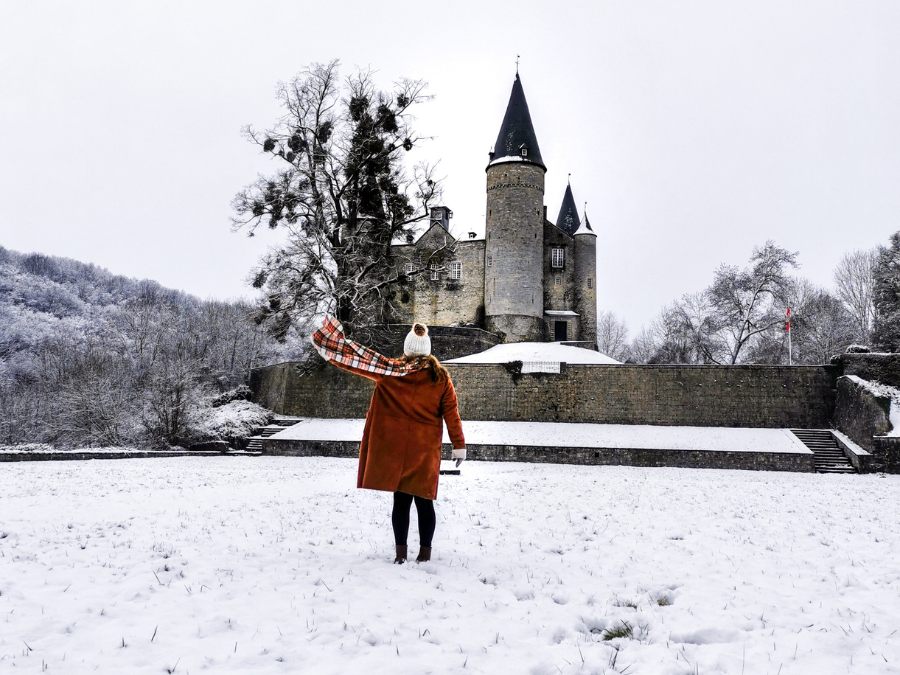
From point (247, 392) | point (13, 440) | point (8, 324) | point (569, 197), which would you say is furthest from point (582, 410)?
point (8, 324)

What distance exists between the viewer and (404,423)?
5199mm

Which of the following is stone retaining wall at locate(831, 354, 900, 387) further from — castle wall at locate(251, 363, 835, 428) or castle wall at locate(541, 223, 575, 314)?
castle wall at locate(541, 223, 575, 314)

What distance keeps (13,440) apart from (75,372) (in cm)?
594

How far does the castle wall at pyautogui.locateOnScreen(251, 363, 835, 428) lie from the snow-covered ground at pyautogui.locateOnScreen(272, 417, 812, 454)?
695 millimetres

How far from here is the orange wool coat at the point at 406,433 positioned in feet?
16.5

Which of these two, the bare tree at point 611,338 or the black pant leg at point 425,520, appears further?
the bare tree at point 611,338

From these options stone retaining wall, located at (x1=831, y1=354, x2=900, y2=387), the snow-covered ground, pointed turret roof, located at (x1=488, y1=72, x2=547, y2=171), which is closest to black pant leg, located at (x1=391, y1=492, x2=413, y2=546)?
the snow-covered ground

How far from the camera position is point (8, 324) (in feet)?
179

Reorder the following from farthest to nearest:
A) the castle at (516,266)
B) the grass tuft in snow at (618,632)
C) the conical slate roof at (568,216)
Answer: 1. the conical slate roof at (568,216)
2. the castle at (516,266)
3. the grass tuft in snow at (618,632)

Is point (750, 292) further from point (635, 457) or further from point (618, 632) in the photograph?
point (618, 632)

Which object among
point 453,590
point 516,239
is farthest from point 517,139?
point 453,590

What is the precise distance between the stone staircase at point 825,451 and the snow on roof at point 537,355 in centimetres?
815

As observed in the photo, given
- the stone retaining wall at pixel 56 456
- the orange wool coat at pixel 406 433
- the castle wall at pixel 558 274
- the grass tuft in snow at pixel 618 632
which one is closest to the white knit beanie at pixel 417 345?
the orange wool coat at pixel 406 433

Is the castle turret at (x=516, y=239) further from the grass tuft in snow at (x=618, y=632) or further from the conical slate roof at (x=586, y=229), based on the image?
the grass tuft in snow at (x=618, y=632)
